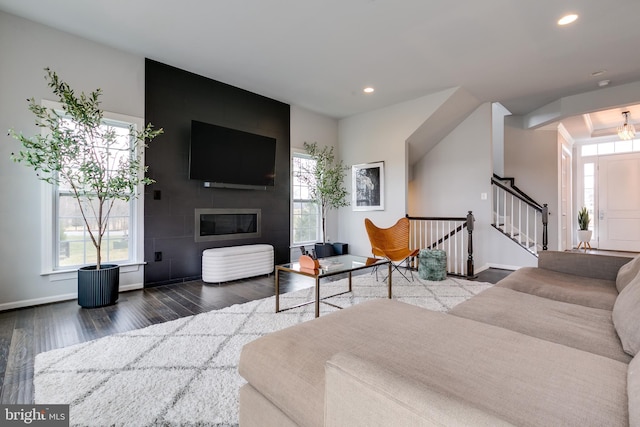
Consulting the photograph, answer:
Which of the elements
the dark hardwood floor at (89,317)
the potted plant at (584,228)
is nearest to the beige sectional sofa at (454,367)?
the dark hardwood floor at (89,317)

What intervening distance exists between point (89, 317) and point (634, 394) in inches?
142

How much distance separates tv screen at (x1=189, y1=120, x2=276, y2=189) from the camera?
424 centimetres

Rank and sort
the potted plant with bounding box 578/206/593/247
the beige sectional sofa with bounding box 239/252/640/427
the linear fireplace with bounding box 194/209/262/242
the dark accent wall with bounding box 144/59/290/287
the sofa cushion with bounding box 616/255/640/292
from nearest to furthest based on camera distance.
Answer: the beige sectional sofa with bounding box 239/252/640/427 < the sofa cushion with bounding box 616/255/640/292 < the dark accent wall with bounding box 144/59/290/287 < the linear fireplace with bounding box 194/209/262/242 < the potted plant with bounding box 578/206/593/247

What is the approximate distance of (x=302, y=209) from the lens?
5.86 meters

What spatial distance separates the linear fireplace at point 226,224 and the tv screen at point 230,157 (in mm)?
413

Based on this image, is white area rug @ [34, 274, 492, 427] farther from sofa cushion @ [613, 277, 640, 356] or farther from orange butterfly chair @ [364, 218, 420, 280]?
orange butterfly chair @ [364, 218, 420, 280]

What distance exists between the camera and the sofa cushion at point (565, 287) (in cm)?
191

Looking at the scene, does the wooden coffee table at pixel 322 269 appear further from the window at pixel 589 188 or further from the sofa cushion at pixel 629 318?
the window at pixel 589 188

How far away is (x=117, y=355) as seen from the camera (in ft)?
6.75

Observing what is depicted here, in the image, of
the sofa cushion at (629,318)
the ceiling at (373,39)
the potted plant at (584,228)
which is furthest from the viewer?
the potted plant at (584,228)

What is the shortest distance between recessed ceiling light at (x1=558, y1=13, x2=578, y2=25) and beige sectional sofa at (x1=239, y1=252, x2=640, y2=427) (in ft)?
8.20

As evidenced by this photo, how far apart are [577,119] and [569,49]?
302 cm

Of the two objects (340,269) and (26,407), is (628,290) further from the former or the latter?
(26,407)

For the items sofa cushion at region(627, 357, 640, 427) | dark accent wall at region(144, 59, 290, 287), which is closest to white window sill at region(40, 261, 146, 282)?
dark accent wall at region(144, 59, 290, 287)
